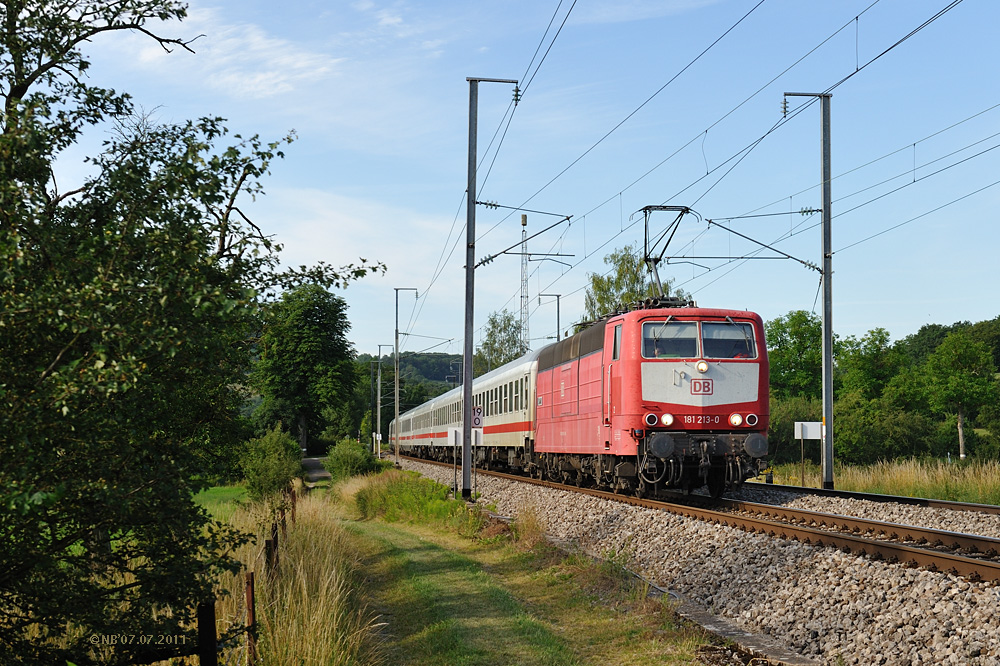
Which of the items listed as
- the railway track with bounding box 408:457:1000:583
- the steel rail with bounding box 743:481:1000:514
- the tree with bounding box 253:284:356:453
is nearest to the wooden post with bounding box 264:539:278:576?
the railway track with bounding box 408:457:1000:583

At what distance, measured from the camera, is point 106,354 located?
4.07m

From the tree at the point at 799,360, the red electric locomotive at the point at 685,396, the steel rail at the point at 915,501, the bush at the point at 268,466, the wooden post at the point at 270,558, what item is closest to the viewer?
the wooden post at the point at 270,558

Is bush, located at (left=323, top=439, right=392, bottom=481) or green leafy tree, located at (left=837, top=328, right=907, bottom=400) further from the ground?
green leafy tree, located at (left=837, top=328, right=907, bottom=400)

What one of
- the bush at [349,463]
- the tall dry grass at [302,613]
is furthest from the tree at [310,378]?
the tall dry grass at [302,613]

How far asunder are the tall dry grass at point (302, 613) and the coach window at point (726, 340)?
790 centimetres

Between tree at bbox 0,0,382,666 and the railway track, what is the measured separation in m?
6.59

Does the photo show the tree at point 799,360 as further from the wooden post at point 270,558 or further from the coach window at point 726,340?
the wooden post at point 270,558

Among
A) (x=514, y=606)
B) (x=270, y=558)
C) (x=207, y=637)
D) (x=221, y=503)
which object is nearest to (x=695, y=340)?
Result: (x=514, y=606)

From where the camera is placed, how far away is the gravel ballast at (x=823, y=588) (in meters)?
7.09

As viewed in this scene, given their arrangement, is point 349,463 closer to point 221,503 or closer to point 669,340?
point 221,503

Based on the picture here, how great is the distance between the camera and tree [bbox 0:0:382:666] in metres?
4.00

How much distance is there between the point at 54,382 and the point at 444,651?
5.48m

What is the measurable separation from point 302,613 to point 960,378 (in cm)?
6164

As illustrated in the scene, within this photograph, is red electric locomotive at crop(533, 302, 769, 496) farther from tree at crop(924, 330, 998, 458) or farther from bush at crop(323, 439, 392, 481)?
tree at crop(924, 330, 998, 458)
